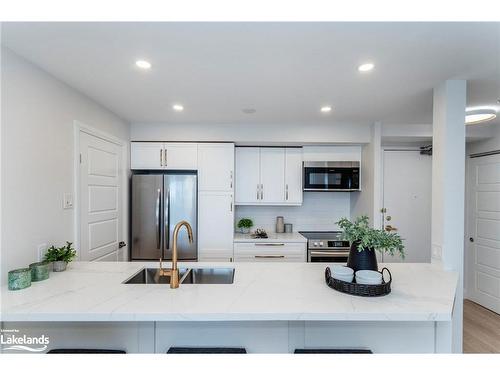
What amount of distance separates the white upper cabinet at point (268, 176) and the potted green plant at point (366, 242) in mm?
1972

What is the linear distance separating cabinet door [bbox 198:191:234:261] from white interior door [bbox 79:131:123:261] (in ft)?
3.15

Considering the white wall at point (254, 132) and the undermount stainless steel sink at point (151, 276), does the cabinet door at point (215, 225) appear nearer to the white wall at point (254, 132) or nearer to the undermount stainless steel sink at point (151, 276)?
the white wall at point (254, 132)

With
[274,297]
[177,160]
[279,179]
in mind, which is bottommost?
[274,297]

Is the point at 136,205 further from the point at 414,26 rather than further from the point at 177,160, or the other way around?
the point at 414,26

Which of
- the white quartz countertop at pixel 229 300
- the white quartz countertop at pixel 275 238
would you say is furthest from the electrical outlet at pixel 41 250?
the white quartz countertop at pixel 275 238

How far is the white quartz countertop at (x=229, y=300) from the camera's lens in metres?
Result: 1.16

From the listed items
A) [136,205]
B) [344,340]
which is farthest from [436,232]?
[136,205]

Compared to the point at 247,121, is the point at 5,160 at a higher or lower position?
lower

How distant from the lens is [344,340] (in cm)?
137

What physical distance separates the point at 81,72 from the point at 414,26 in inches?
84.5

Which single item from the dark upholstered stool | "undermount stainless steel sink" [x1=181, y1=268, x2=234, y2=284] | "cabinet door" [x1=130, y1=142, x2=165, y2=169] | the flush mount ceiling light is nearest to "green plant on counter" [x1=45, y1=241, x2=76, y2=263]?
"undermount stainless steel sink" [x1=181, y1=268, x2=234, y2=284]

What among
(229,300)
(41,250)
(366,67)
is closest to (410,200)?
(366,67)

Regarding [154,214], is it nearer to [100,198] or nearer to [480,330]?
[100,198]

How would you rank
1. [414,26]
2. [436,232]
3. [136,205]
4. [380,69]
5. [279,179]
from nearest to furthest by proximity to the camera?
1. [414,26]
2. [380,69]
3. [436,232]
4. [136,205]
5. [279,179]
